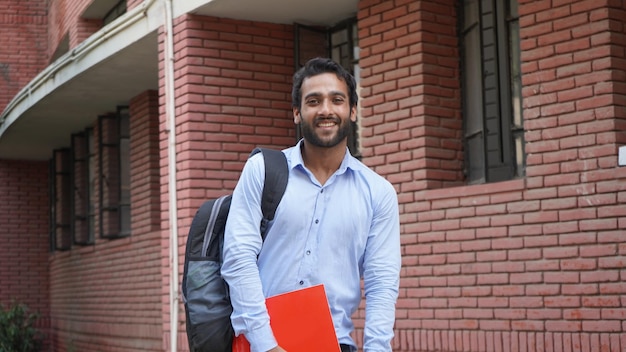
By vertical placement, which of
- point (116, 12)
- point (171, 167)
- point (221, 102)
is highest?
point (116, 12)

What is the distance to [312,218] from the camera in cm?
373

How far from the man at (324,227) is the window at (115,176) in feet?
36.1

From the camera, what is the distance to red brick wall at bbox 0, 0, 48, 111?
18266mm

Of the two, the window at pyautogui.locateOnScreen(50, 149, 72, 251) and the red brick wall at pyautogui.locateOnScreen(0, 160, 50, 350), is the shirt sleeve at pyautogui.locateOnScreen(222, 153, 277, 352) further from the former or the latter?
the red brick wall at pyautogui.locateOnScreen(0, 160, 50, 350)

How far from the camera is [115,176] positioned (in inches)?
589

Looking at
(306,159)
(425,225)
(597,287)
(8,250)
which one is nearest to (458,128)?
(425,225)

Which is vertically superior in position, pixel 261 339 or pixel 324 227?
pixel 324 227

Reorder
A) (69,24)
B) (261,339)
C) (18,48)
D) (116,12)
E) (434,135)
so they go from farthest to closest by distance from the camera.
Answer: (18,48)
(69,24)
(116,12)
(434,135)
(261,339)

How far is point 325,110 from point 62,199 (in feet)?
50.2

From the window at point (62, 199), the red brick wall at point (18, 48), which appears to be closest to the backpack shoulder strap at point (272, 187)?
the window at point (62, 199)

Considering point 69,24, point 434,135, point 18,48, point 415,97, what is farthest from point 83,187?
point 434,135

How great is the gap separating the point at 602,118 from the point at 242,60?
13.6ft

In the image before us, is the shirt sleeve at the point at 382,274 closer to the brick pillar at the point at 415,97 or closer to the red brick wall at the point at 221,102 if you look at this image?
the brick pillar at the point at 415,97

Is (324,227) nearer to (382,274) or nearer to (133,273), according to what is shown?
(382,274)
